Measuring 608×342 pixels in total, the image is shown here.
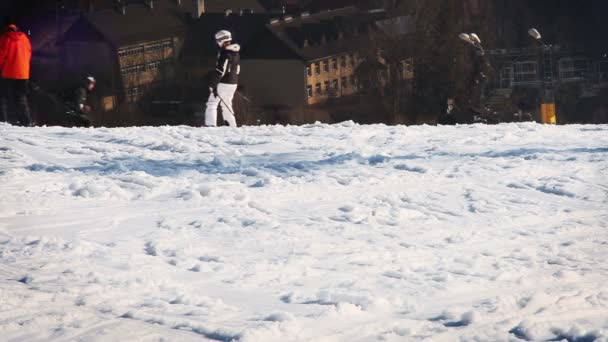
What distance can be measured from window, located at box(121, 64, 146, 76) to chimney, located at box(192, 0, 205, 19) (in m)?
7.06

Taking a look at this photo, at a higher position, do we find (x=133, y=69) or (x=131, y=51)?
(x=131, y=51)

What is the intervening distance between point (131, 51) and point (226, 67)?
62636 millimetres

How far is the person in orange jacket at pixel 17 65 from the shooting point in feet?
53.7

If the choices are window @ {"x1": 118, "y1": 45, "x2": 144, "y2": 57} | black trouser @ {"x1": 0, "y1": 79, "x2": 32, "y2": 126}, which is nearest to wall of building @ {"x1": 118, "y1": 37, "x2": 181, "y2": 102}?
window @ {"x1": 118, "y1": 45, "x2": 144, "y2": 57}

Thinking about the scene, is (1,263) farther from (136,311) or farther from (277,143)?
(277,143)

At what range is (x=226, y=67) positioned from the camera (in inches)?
642

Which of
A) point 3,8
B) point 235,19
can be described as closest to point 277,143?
point 3,8

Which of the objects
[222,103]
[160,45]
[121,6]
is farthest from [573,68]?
[222,103]

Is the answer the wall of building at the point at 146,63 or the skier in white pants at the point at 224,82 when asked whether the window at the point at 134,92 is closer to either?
the wall of building at the point at 146,63

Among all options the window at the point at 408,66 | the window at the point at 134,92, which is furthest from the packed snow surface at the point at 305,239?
the window at the point at 134,92

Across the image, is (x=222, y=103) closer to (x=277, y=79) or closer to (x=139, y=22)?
(x=277, y=79)

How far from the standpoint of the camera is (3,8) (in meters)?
67.8

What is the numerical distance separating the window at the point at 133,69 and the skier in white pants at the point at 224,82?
5900 centimetres

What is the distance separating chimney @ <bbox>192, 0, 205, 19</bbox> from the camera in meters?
82.3
